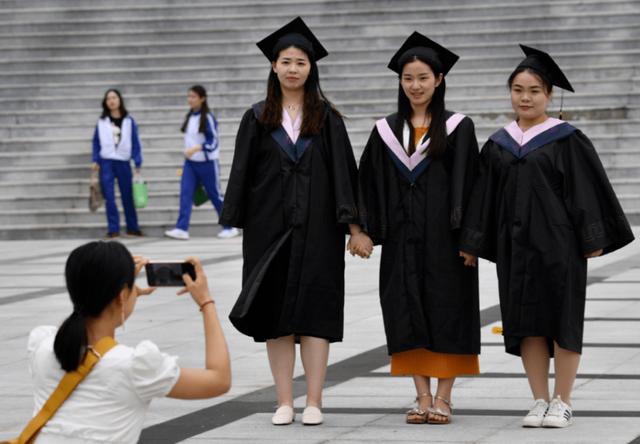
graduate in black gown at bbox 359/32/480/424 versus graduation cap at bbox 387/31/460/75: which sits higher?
graduation cap at bbox 387/31/460/75

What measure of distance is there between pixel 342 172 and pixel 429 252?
51 cm

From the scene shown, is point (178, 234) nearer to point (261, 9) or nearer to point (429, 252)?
point (261, 9)

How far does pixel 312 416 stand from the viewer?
6.41 m

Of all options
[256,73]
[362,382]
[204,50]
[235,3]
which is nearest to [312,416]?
[362,382]

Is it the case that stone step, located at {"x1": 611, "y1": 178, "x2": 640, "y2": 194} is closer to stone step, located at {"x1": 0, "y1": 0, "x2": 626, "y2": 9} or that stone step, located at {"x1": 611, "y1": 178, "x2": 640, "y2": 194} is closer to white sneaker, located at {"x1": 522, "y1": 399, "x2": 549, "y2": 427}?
stone step, located at {"x1": 0, "y1": 0, "x2": 626, "y2": 9}

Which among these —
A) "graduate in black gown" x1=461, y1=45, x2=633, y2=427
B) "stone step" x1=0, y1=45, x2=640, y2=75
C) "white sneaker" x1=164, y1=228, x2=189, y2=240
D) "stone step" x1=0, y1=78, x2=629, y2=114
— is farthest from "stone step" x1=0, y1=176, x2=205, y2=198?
"graduate in black gown" x1=461, y1=45, x2=633, y2=427

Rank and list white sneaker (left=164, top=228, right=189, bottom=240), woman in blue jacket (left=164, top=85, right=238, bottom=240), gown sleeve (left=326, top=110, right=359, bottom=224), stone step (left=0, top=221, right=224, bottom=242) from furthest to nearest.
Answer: stone step (left=0, top=221, right=224, bottom=242), white sneaker (left=164, top=228, right=189, bottom=240), woman in blue jacket (left=164, top=85, right=238, bottom=240), gown sleeve (left=326, top=110, right=359, bottom=224)

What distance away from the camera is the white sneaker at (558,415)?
6.23m

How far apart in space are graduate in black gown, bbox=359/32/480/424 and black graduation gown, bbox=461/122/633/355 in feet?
0.51

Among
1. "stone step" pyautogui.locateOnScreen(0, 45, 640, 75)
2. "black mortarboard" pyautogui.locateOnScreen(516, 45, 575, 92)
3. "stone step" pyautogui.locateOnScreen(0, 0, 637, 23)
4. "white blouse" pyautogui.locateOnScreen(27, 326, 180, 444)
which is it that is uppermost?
"stone step" pyautogui.locateOnScreen(0, 0, 637, 23)

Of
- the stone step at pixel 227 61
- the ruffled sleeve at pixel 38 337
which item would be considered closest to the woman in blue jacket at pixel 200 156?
the stone step at pixel 227 61

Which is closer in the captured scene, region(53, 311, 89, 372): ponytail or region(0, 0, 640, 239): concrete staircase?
region(53, 311, 89, 372): ponytail

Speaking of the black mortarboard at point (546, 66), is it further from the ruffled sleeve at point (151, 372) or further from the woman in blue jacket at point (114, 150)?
the woman in blue jacket at point (114, 150)

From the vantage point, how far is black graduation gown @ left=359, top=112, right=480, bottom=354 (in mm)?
6516
